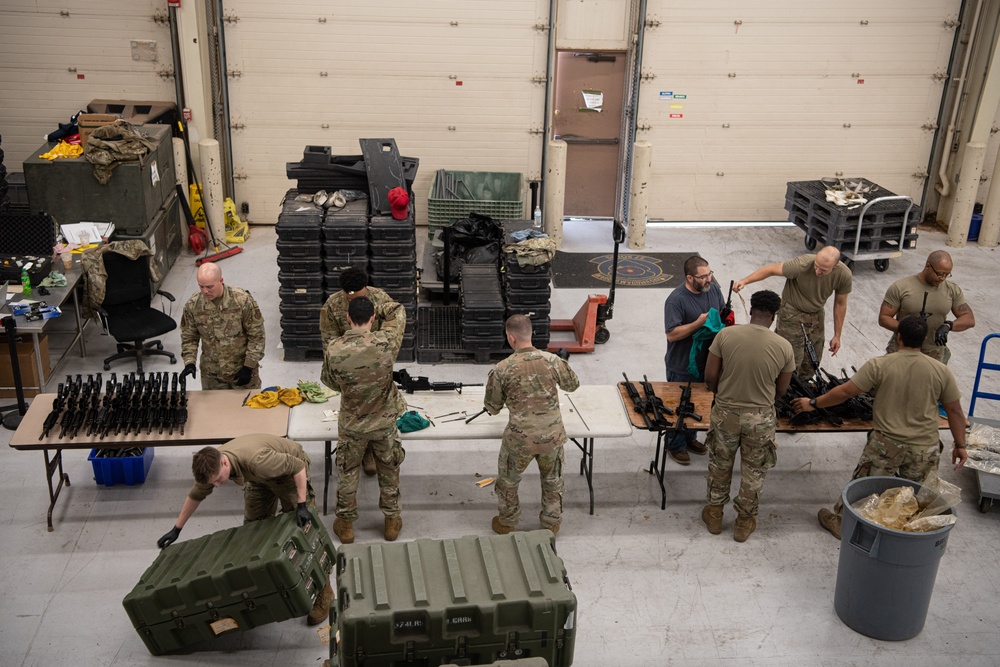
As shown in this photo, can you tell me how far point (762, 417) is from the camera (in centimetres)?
612

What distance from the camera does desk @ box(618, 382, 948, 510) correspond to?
6.60 metres

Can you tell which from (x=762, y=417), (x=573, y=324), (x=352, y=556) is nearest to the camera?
(x=352, y=556)

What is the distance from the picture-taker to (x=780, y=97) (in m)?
12.5

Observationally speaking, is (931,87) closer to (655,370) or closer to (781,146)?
(781,146)

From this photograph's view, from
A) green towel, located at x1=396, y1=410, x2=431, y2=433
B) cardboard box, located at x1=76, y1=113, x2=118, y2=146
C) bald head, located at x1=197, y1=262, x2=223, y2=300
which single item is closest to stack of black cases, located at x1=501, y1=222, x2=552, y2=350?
green towel, located at x1=396, y1=410, x2=431, y2=433

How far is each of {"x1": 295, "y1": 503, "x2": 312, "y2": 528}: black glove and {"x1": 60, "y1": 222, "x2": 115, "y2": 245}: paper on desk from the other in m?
5.31

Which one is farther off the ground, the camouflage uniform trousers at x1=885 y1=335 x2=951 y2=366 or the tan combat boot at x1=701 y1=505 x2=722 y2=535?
the camouflage uniform trousers at x1=885 y1=335 x2=951 y2=366

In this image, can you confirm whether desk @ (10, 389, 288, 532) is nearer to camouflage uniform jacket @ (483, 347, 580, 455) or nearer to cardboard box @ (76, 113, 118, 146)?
camouflage uniform jacket @ (483, 347, 580, 455)

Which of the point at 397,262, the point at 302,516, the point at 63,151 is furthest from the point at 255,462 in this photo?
the point at 63,151

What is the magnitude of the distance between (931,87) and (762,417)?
27.7ft

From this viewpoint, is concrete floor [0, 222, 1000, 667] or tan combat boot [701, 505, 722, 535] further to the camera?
tan combat boot [701, 505, 722, 535]

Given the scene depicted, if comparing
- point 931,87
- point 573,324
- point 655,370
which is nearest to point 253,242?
point 573,324

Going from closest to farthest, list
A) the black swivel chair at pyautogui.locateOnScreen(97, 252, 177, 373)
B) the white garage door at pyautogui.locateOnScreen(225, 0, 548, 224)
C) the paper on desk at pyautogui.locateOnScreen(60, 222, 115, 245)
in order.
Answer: the black swivel chair at pyautogui.locateOnScreen(97, 252, 177, 373) → the paper on desk at pyautogui.locateOnScreen(60, 222, 115, 245) → the white garage door at pyautogui.locateOnScreen(225, 0, 548, 224)

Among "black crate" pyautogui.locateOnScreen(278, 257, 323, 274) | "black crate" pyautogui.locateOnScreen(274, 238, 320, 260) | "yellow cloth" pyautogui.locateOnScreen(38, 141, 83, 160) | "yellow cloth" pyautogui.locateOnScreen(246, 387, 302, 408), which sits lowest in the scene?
"yellow cloth" pyautogui.locateOnScreen(246, 387, 302, 408)
